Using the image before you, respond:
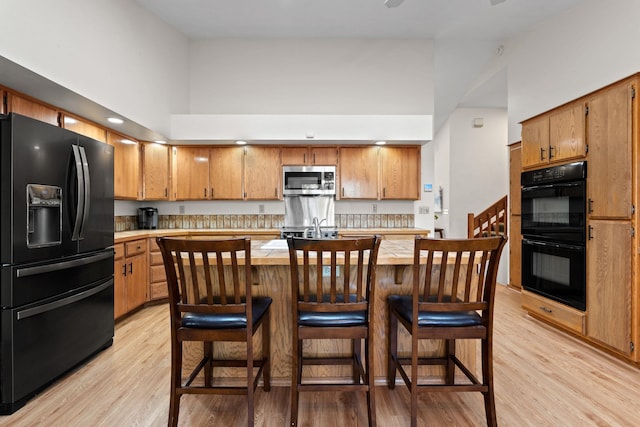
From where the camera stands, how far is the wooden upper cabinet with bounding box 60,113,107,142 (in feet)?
9.78

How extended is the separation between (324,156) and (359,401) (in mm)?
3313

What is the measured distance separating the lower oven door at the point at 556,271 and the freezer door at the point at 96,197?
164 inches

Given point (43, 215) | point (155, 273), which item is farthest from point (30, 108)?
point (155, 273)

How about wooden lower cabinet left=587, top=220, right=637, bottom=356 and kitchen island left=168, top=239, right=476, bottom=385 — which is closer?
kitchen island left=168, top=239, right=476, bottom=385

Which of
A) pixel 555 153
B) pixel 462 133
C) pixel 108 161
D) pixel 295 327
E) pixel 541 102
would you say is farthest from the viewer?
pixel 462 133

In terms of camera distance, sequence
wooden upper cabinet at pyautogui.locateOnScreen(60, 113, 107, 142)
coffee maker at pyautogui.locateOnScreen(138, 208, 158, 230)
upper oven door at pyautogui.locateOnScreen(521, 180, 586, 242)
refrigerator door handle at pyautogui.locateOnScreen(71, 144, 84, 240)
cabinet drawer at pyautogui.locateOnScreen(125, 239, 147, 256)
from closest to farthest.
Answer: refrigerator door handle at pyautogui.locateOnScreen(71, 144, 84, 240) < upper oven door at pyautogui.locateOnScreen(521, 180, 586, 242) < wooden upper cabinet at pyautogui.locateOnScreen(60, 113, 107, 142) < cabinet drawer at pyautogui.locateOnScreen(125, 239, 147, 256) < coffee maker at pyautogui.locateOnScreen(138, 208, 158, 230)

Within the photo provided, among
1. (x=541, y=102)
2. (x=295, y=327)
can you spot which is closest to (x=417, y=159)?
(x=541, y=102)

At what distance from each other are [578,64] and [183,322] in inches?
163

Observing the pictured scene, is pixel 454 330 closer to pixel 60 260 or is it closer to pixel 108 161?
pixel 60 260

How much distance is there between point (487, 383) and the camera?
1696mm

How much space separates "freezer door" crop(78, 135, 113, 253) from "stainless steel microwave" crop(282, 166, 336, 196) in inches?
89.7

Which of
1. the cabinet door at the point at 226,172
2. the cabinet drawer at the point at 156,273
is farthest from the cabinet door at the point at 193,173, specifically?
the cabinet drawer at the point at 156,273

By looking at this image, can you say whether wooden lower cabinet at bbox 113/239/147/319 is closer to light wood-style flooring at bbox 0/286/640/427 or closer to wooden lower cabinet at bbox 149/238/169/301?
wooden lower cabinet at bbox 149/238/169/301

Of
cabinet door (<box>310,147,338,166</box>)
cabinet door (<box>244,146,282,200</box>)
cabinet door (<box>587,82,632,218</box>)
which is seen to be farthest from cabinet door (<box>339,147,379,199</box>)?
cabinet door (<box>587,82,632,218</box>)
